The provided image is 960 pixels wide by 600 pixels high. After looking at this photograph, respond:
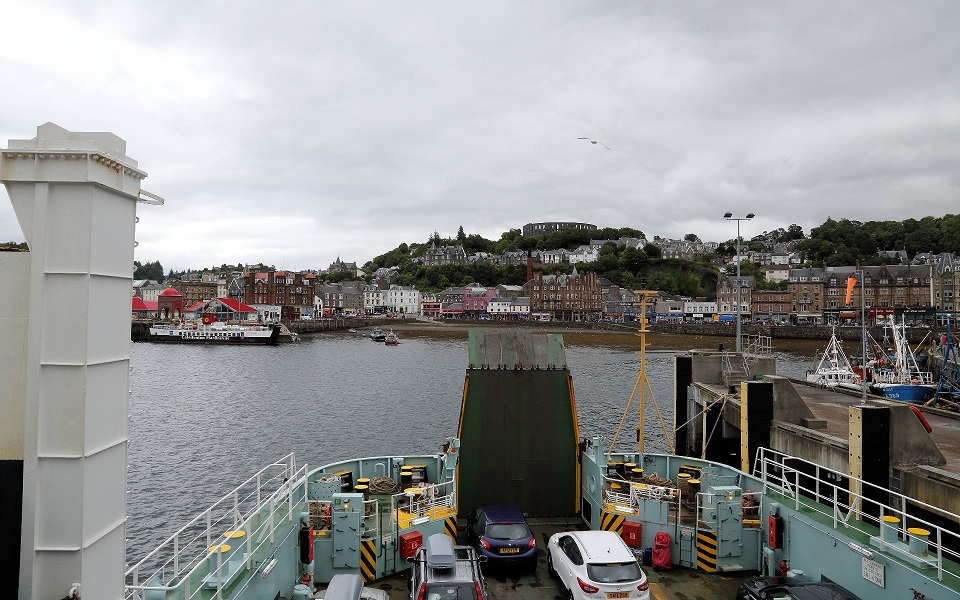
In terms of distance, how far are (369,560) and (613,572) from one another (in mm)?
4706

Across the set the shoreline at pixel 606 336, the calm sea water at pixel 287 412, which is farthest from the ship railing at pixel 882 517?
the shoreline at pixel 606 336

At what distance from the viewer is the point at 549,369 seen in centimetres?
1409

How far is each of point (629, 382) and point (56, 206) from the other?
55.8 meters

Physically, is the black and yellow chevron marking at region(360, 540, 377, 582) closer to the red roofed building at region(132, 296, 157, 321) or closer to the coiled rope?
the coiled rope

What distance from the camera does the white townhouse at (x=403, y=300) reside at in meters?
174

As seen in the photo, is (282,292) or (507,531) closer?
(507,531)

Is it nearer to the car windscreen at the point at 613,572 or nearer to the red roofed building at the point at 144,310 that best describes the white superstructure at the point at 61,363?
the car windscreen at the point at 613,572

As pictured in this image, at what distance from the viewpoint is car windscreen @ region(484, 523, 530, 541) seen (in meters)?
11.1

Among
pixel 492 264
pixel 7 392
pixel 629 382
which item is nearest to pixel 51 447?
pixel 7 392

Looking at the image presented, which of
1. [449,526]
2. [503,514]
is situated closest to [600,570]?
[503,514]

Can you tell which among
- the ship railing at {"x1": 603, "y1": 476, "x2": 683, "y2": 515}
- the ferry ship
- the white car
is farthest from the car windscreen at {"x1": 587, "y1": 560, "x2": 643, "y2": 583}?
the ship railing at {"x1": 603, "y1": 476, "x2": 683, "y2": 515}

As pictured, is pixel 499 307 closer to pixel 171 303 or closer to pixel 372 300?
pixel 372 300

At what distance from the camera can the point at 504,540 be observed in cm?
1105

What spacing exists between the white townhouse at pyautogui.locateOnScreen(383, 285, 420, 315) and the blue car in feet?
534
